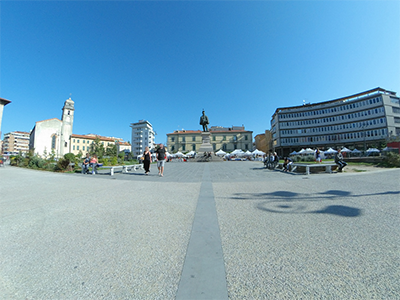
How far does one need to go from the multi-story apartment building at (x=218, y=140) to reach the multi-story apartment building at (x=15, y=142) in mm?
94364

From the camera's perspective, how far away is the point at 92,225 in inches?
104

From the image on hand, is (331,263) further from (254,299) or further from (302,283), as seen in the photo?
(254,299)

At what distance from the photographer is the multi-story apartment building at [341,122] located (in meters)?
38.7

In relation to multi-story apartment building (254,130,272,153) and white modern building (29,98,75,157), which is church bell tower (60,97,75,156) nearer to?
white modern building (29,98,75,157)

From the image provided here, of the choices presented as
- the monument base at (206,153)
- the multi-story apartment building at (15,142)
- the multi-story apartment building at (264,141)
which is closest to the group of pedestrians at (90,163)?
the monument base at (206,153)

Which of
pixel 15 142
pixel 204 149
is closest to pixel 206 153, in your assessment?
pixel 204 149

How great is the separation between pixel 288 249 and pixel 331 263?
1.28 feet

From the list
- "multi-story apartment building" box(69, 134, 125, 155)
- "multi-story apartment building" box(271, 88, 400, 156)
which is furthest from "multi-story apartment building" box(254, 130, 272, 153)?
"multi-story apartment building" box(69, 134, 125, 155)

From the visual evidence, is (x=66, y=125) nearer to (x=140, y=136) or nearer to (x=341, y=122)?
(x=140, y=136)

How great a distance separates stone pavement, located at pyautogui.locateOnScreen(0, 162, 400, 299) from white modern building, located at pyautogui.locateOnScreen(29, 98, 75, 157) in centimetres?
6856

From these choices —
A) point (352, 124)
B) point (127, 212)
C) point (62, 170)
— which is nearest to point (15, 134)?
point (62, 170)

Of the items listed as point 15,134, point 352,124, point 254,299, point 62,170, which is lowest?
point 254,299

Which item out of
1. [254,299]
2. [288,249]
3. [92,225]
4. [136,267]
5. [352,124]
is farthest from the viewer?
[352,124]

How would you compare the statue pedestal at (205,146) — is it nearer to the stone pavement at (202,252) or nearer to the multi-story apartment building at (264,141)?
the stone pavement at (202,252)
